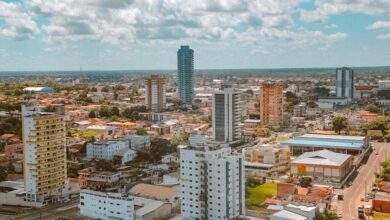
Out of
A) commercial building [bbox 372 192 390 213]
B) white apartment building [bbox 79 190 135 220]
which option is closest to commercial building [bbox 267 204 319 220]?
commercial building [bbox 372 192 390 213]

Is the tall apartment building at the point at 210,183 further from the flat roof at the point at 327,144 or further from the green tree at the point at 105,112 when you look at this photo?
the green tree at the point at 105,112

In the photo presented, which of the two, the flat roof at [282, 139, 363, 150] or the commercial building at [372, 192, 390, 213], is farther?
the flat roof at [282, 139, 363, 150]

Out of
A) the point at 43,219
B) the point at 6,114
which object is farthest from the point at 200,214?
the point at 6,114

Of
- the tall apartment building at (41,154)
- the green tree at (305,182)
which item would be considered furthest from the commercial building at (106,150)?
the green tree at (305,182)

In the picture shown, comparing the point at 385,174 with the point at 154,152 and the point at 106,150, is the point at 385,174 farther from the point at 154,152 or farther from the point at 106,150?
the point at 106,150

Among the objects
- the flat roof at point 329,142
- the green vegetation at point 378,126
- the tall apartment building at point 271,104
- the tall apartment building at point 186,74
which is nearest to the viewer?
the flat roof at point 329,142

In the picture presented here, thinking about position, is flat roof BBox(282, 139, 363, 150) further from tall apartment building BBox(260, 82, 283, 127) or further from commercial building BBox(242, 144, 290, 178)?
tall apartment building BBox(260, 82, 283, 127)

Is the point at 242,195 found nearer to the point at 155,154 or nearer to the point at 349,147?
the point at 155,154
